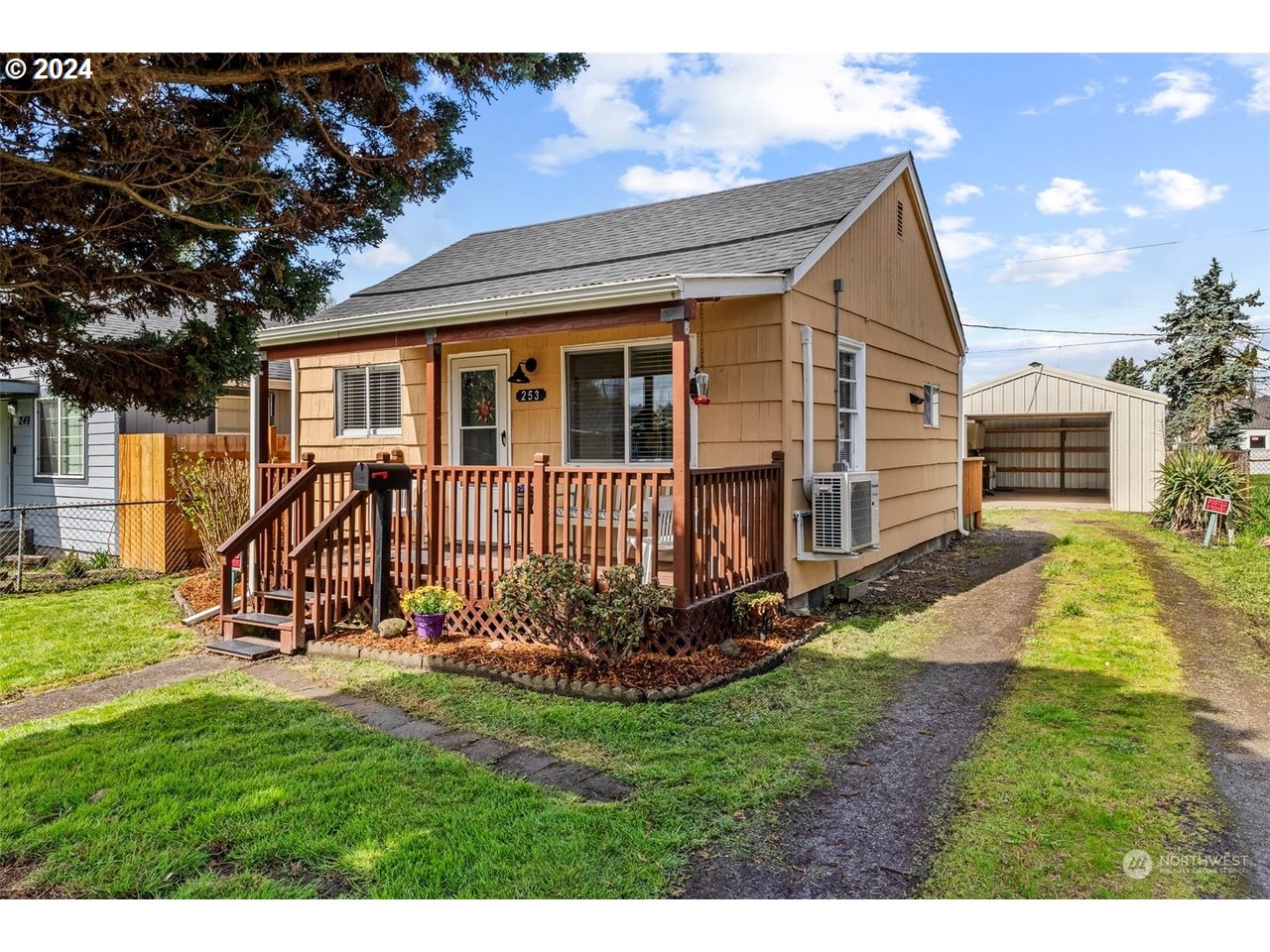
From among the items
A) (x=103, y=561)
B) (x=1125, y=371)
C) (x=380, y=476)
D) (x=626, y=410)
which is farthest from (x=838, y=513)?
(x=1125, y=371)

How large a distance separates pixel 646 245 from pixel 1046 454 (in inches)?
729

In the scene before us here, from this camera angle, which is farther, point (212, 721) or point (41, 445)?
point (41, 445)

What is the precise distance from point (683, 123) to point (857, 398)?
346 centimetres

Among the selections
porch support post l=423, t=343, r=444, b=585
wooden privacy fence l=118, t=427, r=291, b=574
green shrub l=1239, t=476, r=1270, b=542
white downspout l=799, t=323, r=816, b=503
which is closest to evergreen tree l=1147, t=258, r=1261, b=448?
green shrub l=1239, t=476, r=1270, b=542

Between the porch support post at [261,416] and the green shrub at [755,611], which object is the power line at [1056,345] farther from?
the porch support post at [261,416]

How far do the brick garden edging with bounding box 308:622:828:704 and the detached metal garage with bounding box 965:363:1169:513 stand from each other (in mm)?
14969

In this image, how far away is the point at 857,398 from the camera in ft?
27.1

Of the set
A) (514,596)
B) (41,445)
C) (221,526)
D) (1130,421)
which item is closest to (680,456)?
(514,596)

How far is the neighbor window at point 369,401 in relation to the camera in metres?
9.08

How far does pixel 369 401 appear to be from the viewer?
927 cm

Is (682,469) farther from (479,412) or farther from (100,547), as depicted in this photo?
(100,547)

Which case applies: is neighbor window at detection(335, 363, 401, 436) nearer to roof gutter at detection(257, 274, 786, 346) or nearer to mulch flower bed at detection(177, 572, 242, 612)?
roof gutter at detection(257, 274, 786, 346)
